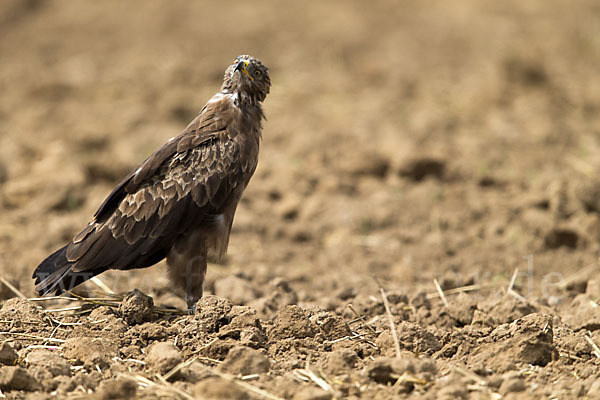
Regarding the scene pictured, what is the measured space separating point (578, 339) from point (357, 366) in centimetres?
150

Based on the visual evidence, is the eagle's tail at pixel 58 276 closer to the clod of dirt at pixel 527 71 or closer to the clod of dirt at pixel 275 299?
the clod of dirt at pixel 275 299

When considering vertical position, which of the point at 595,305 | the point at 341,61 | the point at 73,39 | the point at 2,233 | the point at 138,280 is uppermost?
the point at 73,39

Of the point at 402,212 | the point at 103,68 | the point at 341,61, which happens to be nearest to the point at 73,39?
the point at 103,68

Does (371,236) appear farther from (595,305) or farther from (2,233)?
(2,233)

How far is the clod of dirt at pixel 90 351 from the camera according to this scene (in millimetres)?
4602

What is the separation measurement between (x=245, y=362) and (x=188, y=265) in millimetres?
1732

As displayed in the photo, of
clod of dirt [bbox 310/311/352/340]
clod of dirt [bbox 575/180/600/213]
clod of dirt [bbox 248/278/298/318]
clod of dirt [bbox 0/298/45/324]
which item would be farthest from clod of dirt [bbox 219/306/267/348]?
clod of dirt [bbox 575/180/600/213]

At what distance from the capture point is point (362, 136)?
11.3 meters

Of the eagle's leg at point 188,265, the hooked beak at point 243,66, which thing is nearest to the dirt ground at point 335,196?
the eagle's leg at point 188,265

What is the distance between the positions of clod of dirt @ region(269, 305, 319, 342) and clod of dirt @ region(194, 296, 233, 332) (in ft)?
1.10

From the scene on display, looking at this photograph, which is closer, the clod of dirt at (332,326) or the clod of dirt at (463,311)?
the clod of dirt at (332,326)

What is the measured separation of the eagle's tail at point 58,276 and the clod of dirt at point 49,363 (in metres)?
1.05

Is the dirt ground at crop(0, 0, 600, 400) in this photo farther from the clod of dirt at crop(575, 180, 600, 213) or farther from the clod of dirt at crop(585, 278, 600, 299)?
the clod of dirt at crop(585, 278, 600, 299)

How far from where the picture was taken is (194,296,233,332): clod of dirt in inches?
203
